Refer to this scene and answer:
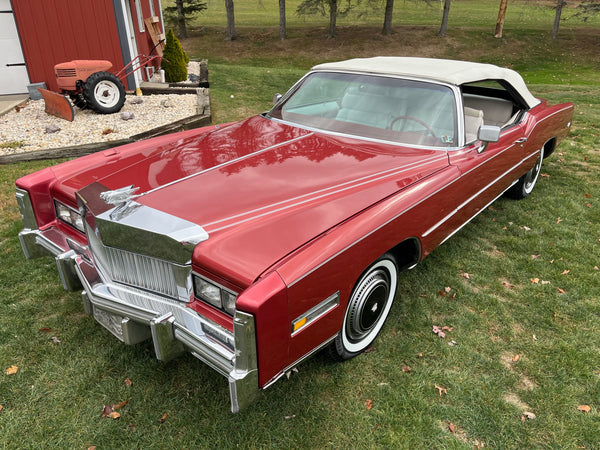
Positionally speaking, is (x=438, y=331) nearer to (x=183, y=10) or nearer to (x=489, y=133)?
(x=489, y=133)

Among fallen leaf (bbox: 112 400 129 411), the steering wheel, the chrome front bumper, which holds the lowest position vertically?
fallen leaf (bbox: 112 400 129 411)

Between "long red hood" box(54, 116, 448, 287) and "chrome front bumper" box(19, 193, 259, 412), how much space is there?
292 millimetres

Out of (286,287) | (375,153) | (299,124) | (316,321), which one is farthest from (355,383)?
(299,124)

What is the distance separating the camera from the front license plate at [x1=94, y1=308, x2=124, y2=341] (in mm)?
2402

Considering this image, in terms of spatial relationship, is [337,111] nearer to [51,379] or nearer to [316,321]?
[316,321]

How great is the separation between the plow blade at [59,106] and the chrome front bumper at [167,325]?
5408 mm

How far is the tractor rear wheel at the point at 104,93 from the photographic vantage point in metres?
7.42

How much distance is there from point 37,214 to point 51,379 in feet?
3.84

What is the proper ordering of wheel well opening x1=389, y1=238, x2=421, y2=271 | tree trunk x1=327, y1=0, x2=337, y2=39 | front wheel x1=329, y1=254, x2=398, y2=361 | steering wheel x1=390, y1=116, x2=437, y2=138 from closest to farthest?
front wheel x1=329, y1=254, x2=398, y2=361 < wheel well opening x1=389, y1=238, x2=421, y2=271 < steering wheel x1=390, y1=116, x2=437, y2=138 < tree trunk x1=327, y1=0, x2=337, y2=39

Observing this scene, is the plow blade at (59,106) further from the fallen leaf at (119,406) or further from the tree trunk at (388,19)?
the tree trunk at (388,19)

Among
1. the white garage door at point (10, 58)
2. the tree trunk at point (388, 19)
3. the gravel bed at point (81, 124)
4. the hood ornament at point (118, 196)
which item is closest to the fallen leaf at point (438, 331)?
the hood ornament at point (118, 196)

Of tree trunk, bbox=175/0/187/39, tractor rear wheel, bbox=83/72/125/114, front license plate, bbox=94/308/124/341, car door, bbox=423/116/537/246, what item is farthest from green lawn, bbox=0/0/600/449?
tree trunk, bbox=175/0/187/39

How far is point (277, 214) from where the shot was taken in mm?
2336

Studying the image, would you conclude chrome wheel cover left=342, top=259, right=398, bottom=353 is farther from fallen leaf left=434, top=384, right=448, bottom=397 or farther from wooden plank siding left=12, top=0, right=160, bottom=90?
wooden plank siding left=12, top=0, right=160, bottom=90
